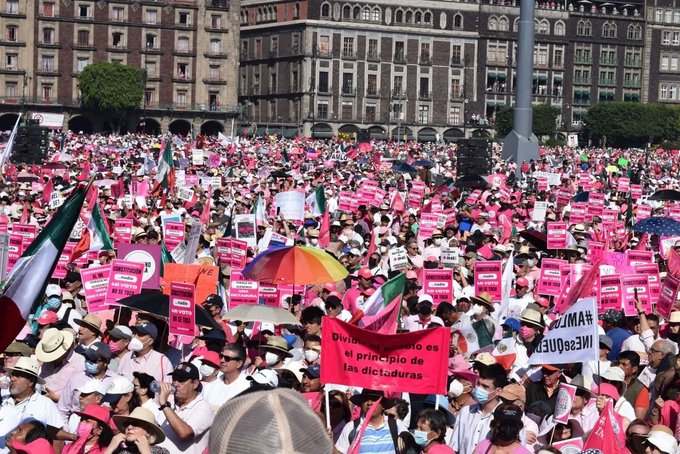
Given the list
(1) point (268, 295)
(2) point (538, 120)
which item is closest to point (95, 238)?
(1) point (268, 295)

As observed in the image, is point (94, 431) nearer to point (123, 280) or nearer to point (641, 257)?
point (123, 280)

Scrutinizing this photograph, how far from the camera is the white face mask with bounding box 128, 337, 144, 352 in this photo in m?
10.5

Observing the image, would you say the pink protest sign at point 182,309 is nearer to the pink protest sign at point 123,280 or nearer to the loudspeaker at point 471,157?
the pink protest sign at point 123,280

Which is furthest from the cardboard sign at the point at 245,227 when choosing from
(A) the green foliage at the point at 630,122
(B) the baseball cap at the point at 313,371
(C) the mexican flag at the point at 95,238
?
(A) the green foliage at the point at 630,122

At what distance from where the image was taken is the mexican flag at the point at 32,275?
753cm

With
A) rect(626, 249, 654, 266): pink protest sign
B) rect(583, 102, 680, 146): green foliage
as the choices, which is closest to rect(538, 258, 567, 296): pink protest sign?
rect(626, 249, 654, 266): pink protest sign

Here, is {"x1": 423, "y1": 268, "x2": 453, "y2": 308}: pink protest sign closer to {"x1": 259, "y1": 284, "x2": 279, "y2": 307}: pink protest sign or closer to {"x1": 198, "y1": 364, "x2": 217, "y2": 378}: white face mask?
{"x1": 259, "y1": 284, "x2": 279, "y2": 307}: pink protest sign

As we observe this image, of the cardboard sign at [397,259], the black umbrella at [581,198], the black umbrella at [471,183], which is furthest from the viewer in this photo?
the black umbrella at [471,183]

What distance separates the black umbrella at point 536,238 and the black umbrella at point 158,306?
27.2 feet

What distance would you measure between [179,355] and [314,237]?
9.19 metres

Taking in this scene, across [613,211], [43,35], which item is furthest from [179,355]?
[43,35]

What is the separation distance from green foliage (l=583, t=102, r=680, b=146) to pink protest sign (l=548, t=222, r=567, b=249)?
95.3m

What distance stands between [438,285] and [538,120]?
320ft

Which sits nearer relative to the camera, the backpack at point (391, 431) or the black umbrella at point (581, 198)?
the backpack at point (391, 431)
